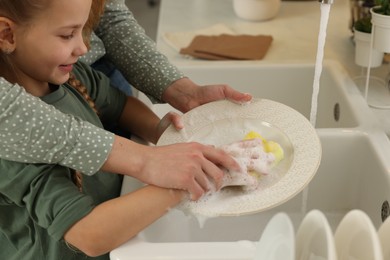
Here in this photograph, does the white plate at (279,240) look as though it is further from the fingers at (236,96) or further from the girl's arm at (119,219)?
the fingers at (236,96)

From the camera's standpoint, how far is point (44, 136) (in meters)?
0.78

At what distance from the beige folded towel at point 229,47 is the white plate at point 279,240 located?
0.92 m

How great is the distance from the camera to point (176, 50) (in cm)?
163

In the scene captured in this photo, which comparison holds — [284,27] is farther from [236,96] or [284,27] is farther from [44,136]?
[44,136]

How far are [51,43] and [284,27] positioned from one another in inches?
42.2

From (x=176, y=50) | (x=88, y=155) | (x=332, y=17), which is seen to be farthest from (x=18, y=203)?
(x=332, y=17)

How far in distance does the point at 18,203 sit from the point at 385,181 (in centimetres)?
68

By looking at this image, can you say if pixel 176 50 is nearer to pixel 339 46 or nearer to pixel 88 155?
pixel 339 46

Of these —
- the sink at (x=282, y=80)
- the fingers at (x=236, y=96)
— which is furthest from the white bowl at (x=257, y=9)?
the fingers at (x=236, y=96)

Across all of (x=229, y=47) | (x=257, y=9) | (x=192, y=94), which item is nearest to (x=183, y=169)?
(x=192, y=94)

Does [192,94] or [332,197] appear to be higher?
[192,94]

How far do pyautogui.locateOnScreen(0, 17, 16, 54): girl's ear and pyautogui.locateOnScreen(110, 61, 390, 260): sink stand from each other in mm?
324

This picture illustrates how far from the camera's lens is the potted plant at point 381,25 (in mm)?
1250

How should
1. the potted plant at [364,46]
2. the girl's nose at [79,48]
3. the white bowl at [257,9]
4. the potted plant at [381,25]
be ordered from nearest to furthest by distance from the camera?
the girl's nose at [79,48] < the potted plant at [381,25] < the potted plant at [364,46] < the white bowl at [257,9]
